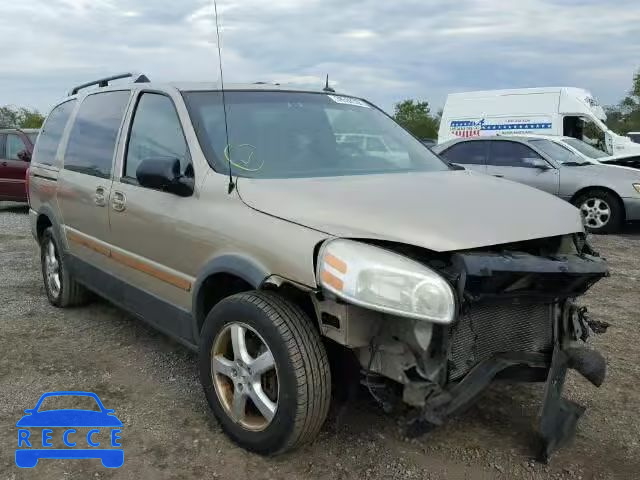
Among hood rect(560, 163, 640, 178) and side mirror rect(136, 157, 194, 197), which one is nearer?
side mirror rect(136, 157, 194, 197)

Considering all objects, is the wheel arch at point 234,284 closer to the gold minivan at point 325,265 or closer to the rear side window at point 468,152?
the gold minivan at point 325,265

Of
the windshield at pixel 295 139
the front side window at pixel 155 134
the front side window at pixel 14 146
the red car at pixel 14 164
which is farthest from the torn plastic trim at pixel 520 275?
the front side window at pixel 14 146

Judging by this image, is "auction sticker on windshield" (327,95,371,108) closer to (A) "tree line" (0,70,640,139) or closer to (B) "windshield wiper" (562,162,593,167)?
(B) "windshield wiper" (562,162,593,167)

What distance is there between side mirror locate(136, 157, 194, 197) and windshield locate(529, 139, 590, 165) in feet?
26.4

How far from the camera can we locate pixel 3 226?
32.2 feet

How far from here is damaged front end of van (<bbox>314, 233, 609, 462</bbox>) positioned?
7.85 ft

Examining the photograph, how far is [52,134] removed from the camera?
5285 millimetres

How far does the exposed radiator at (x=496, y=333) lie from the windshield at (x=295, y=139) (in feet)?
3.62

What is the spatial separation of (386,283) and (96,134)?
2856mm

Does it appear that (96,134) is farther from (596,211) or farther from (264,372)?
(596,211)

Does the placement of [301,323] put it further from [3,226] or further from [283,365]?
[3,226]

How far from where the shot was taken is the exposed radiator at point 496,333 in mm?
2578

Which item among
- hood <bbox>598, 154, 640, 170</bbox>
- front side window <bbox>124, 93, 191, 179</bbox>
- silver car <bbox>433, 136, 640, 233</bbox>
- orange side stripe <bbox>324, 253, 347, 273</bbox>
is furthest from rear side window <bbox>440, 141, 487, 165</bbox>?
orange side stripe <bbox>324, 253, 347, 273</bbox>

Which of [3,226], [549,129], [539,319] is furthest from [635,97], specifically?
[539,319]
